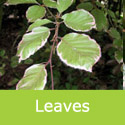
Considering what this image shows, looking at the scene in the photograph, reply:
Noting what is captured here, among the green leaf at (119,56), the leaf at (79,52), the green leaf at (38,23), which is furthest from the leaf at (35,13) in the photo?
the green leaf at (119,56)

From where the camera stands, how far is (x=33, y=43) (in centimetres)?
46

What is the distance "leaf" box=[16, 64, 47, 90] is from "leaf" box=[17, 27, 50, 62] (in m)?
0.04

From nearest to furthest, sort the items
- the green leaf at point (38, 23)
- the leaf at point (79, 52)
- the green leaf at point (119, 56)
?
1. the leaf at point (79, 52)
2. the green leaf at point (38, 23)
3. the green leaf at point (119, 56)

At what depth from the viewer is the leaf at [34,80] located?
Result: 1.38ft

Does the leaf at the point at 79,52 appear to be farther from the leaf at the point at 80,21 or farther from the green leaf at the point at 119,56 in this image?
the green leaf at the point at 119,56

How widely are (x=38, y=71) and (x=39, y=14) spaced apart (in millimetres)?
190

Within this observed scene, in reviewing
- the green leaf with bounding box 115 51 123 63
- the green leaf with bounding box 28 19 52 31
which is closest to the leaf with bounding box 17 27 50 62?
the green leaf with bounding box 28 19 52 31

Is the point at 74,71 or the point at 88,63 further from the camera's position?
the point at 74,71

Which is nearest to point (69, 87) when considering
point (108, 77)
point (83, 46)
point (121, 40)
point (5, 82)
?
point (108, 77)

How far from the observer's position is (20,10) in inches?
44.3

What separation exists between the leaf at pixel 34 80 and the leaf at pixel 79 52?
0.18 ft

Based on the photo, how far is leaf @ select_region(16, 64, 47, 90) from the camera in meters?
0.42

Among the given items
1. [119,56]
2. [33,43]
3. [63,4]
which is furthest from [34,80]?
[119,56]

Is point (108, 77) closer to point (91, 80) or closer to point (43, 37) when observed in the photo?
point (91, 80)
